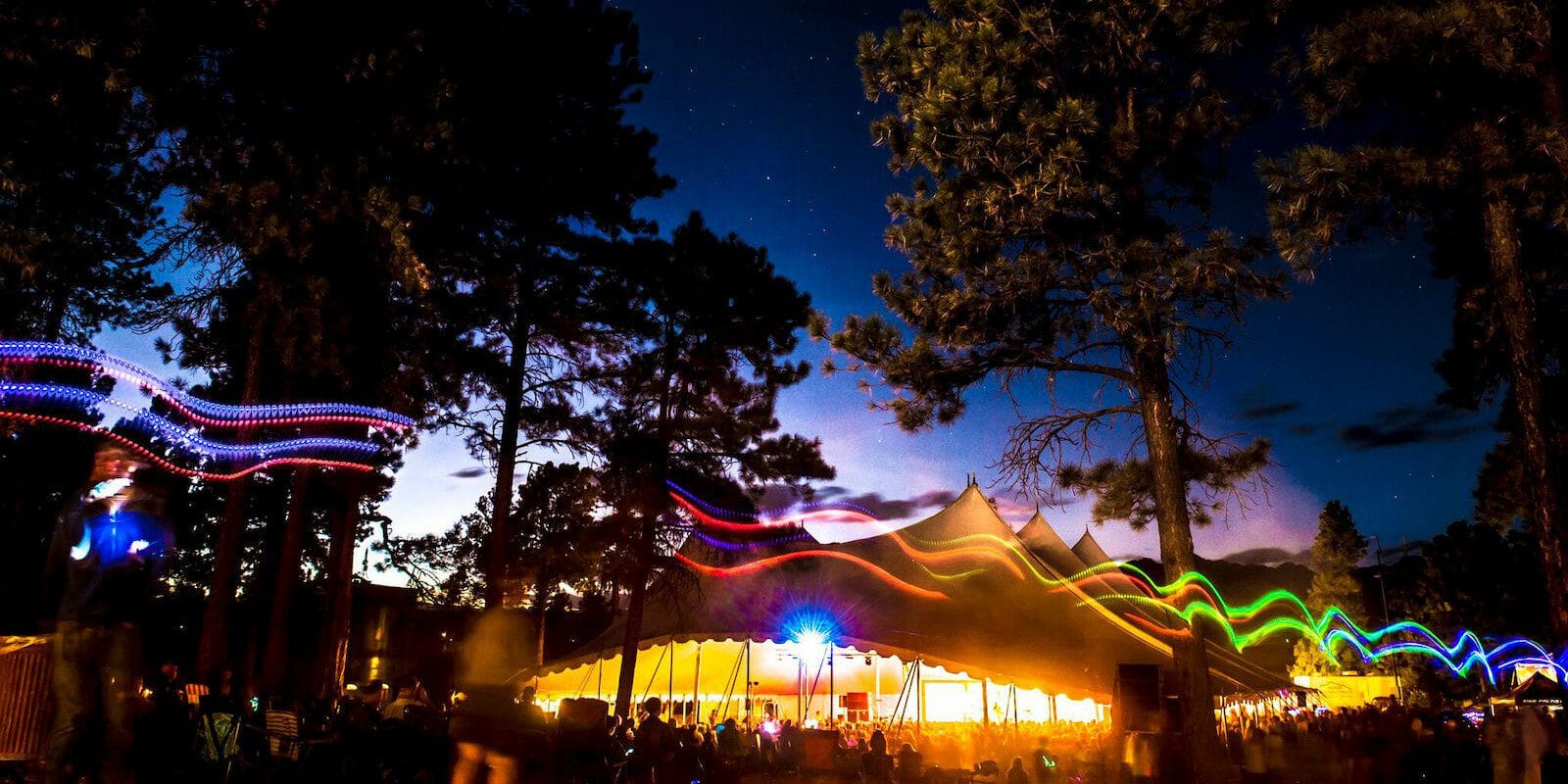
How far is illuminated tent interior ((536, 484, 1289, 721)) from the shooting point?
15.3 metres

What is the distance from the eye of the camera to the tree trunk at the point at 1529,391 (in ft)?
27.3

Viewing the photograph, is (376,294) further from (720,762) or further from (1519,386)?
(1519,386)

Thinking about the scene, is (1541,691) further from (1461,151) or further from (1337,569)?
(1337,569)

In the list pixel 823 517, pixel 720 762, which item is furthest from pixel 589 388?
pixel 720 762

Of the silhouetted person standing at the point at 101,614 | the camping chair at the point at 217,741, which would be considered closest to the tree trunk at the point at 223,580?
the camping chair at the point at 217,741

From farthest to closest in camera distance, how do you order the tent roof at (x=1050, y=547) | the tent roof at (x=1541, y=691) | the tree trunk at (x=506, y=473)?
the tent roof at (x=1050, y=547)
the tent roof at (x=1541, y=691)
the tree trunk at (x=506, y=473)

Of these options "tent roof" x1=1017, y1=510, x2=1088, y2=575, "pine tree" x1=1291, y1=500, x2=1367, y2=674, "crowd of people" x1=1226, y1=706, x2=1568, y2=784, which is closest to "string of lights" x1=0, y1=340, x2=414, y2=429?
"crowd of people" x1=1226, y1=706, x2=1568, y2=784

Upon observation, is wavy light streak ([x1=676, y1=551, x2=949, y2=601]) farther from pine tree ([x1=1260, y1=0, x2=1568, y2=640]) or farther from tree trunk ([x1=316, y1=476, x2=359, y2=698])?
pine tree ([x1=1260, y1=0, x2=1568, y2=640])

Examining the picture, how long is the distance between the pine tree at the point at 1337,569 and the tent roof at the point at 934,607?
98.8ft

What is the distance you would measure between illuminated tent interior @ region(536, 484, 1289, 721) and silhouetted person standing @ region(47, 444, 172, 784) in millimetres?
12315

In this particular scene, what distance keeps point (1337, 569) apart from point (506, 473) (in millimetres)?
42564

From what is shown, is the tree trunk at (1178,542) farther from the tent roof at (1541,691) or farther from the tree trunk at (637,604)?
the tent roof at (1541,691)

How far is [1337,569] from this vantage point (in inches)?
1708

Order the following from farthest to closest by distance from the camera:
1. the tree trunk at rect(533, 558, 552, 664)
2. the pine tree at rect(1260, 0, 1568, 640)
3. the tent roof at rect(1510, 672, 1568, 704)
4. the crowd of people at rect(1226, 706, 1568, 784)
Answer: the tree trunk at rect(533, 558, 552, 664) → the tent roof at rect(1510, 672, 1568, 704) → the crowd of people at rect(1226, 706, 1568, 784) → the pine tree at rect(1260, 0, 1568, 640)
